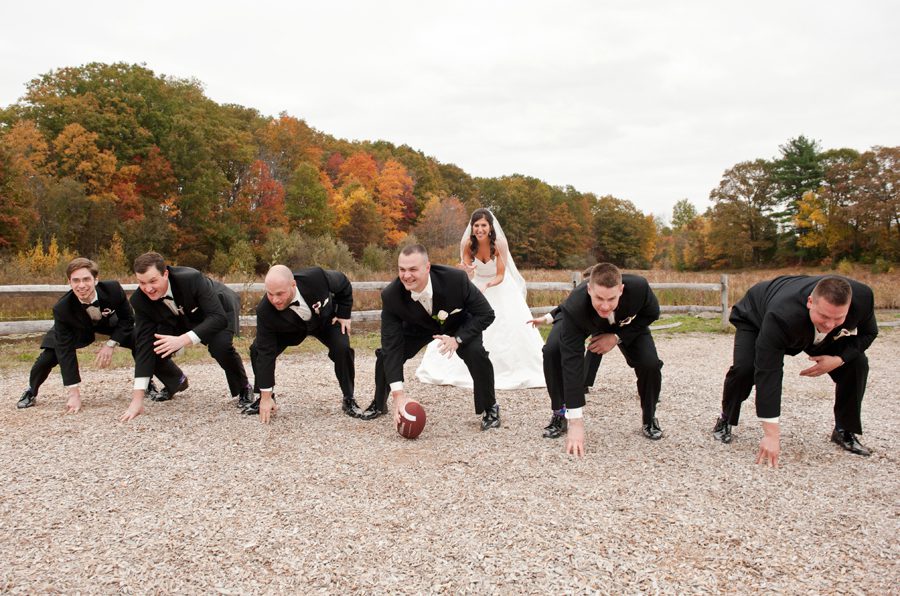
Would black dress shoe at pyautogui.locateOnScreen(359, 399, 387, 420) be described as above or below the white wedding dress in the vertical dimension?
below

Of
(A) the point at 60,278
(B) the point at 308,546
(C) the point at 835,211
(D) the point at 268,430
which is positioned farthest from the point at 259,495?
(C) the point at 835,211

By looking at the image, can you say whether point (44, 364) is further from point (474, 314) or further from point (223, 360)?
point (474, 314)

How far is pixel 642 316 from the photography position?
17.0ft

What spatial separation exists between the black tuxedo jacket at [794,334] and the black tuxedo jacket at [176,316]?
16.2 feet

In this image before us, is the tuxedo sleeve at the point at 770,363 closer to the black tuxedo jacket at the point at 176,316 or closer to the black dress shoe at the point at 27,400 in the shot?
the black tuxedo jacket at the point at 176,316

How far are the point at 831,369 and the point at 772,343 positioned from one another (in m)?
0.73

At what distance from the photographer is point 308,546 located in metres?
3.38

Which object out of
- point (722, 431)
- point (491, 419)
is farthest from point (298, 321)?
point (722, 431)

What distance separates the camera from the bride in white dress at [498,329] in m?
7.70

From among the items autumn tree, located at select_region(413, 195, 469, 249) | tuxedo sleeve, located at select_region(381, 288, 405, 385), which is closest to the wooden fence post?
tuxedo sleeve, located at select_region(381, 288, 405, 385)

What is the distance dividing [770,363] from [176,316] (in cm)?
545

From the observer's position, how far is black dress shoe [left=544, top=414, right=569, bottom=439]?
5434 mm

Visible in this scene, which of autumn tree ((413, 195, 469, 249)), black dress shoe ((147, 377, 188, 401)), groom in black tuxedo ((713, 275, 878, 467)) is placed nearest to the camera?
groom in black tuxedo ((713, 275, 878, 467))

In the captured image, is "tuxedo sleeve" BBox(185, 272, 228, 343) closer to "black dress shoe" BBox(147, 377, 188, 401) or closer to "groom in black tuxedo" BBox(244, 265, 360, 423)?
"groom in black tuxedo" BBox(244, 265, 360, 423)
